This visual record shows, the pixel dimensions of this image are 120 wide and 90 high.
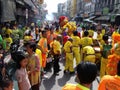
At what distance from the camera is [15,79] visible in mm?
5168

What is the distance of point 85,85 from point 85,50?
17.9 feet

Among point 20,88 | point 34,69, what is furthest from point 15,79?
point 34,69

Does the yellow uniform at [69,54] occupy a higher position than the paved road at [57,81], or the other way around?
the yellow uniform at [69,54]

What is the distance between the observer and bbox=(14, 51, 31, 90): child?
16.4 feet

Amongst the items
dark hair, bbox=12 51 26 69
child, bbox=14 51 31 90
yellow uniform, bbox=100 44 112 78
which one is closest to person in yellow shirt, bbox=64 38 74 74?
yellow uniform, bbox=100 44 112 78

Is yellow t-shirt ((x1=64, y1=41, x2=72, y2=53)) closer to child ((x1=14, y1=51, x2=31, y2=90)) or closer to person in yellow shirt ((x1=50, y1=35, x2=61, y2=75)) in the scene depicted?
person in yellow shirt ((x1=50, y1=35, x2=61, y2=75))

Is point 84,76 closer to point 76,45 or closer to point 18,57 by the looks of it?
point 18,57

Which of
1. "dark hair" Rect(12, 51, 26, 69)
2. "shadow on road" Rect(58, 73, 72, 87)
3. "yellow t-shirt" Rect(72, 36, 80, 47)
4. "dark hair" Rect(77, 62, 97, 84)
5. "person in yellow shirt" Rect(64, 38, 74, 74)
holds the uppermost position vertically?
"dark hair" Rect(77, 62, 97, 84)

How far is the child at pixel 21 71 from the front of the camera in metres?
4.98

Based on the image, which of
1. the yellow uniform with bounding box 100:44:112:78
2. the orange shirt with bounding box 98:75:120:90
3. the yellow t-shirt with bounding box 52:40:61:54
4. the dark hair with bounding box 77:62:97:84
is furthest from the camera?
the yellow t-shirt with bounding box 52:40:61:54

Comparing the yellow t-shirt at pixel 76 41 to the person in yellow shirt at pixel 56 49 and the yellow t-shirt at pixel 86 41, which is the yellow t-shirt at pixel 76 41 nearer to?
the yellow t-shirt at pixel 86 41

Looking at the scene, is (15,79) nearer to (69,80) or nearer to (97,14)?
(69,80)

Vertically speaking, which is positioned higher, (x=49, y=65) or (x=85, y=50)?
(x=85, y=50)

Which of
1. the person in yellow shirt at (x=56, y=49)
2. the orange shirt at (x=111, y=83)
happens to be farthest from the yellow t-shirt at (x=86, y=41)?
the orange shirt at (x=111, y=83)
